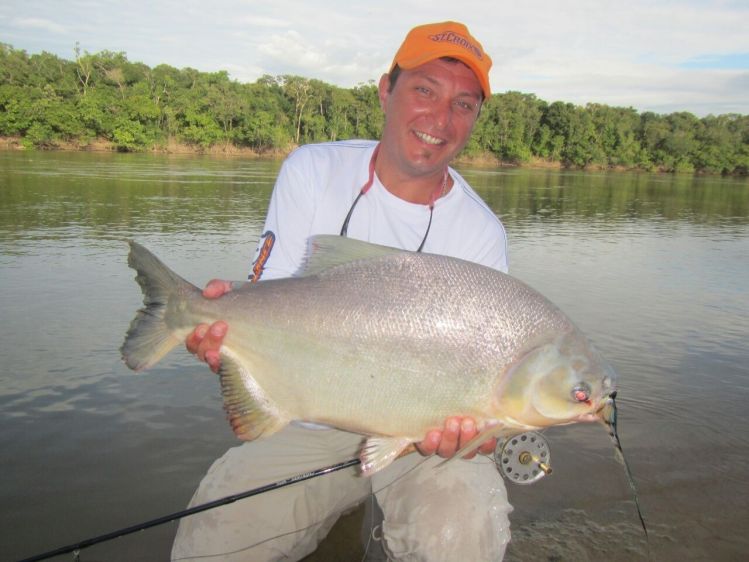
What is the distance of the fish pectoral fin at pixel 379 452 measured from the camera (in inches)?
Result: 95.5

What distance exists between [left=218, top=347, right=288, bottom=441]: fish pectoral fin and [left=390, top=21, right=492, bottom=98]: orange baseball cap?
6.56 ft

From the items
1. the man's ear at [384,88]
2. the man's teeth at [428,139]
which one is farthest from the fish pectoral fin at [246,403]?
the man's ear at [384,88]

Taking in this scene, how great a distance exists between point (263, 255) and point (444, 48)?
1.56 meters

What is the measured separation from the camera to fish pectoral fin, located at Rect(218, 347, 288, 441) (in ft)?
8.43

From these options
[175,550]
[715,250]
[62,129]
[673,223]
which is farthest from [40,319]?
[62,129]

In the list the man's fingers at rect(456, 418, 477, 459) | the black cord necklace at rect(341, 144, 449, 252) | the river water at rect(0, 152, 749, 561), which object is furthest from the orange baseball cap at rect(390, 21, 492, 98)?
the river water at rect(0, 152, 749, 561)

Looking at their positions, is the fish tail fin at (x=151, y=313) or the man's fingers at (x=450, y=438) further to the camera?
the fish tail fin at (x=151, y=313)

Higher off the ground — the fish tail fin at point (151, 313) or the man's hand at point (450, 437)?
the fish tail fin at point (151, 313)

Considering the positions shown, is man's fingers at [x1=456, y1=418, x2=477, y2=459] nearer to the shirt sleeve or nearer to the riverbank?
the shirt sleeve

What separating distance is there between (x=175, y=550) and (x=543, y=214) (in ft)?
70.7

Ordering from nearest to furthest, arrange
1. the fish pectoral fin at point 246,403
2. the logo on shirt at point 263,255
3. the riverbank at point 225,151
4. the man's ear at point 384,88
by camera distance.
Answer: the fish pectoral fin at point 246,403, the logo on shirt at point 263,255, the man's ear at point 384,88, the riverbank at point 225,151

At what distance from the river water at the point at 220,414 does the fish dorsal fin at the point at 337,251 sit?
2.16m

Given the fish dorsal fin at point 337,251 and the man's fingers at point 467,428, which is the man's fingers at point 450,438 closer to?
the man's fingers at point 467,428

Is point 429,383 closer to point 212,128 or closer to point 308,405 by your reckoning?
point 308,405
